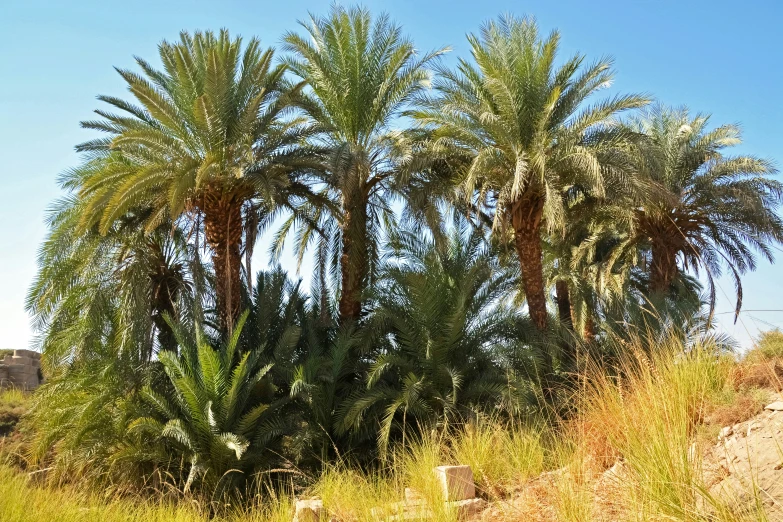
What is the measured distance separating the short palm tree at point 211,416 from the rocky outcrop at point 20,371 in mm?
15444

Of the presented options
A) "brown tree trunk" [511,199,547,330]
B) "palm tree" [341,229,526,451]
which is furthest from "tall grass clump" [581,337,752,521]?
"brown tree trunk" [511,199,547,330]

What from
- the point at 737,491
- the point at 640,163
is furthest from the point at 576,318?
the point at 737,491

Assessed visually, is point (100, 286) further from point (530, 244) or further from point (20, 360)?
point (20, 360)

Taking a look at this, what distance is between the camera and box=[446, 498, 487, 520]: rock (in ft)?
23.3

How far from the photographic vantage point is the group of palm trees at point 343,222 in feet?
46.0

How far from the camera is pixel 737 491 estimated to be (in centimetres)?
525

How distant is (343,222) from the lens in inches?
660

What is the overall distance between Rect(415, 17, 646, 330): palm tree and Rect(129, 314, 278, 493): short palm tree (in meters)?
6.04

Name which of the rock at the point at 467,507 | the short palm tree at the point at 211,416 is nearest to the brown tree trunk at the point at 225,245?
the short palm tree at the point at 211,416

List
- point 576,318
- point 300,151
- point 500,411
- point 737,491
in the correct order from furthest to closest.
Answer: point 576,318
point 300,151
point 500,411
point 737,491

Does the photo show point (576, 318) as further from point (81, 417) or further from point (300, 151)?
point (81, 417)

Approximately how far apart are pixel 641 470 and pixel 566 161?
1063cm

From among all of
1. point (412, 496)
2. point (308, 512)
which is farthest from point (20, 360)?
point (412, 496)

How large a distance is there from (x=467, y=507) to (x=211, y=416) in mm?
6713
